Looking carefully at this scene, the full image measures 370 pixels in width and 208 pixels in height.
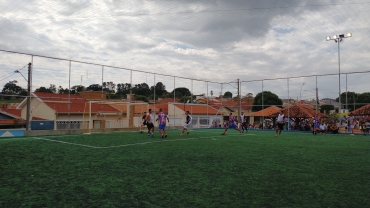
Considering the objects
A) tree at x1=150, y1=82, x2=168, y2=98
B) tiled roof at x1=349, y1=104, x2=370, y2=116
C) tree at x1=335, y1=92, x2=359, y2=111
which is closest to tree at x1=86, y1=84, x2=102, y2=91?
tree at x1=150, y1=82, x2=168, y2=98

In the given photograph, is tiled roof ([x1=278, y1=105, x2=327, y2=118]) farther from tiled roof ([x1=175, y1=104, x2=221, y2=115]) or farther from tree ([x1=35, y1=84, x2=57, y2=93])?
tree ([x1=35, y1=84, x2=57, y2=93])

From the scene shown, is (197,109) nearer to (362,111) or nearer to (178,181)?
(362,111)

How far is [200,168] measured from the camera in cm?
755

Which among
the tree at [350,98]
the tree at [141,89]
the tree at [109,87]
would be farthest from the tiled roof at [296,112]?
the tree at [109,87]

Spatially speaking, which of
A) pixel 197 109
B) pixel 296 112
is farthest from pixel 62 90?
pixel 296 112

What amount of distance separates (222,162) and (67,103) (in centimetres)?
1564

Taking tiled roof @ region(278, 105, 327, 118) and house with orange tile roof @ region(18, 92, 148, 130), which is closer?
house with orange tile roof @ region(18, 92, 148, 130)

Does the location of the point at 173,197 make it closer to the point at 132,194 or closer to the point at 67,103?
the point at 132,194

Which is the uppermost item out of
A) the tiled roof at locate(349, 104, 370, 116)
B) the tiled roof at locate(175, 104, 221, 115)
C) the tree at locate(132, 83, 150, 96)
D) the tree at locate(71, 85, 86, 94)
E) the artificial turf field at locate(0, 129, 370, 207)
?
the tree at locate(132, 83, 150, 96)

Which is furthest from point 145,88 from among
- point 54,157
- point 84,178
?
point 84,178

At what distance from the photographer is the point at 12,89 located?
17.3m

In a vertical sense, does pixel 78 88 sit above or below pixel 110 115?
above

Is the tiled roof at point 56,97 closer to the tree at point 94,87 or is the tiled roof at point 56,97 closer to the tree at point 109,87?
the tree at point 94,87

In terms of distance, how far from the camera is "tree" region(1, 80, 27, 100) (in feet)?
55.4
